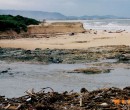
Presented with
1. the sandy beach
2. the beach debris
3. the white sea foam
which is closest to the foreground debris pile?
the beach debris

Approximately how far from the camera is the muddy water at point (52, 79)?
17.5m

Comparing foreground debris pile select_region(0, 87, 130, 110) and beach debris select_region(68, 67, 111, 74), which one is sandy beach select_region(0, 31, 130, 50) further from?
foreground debris pile select_region(0, 87, 130, 110)

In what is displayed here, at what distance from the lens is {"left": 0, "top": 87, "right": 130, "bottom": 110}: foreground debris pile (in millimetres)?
10734

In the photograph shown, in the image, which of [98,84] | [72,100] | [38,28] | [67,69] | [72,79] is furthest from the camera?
[38,28]

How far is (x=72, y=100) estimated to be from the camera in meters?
11.5

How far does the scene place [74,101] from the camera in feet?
37.2

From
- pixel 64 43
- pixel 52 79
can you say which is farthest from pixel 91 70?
pixel 64 43

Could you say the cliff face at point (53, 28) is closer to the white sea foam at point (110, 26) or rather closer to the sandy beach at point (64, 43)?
the sandy beach at point (64, 43)

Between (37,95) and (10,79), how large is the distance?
852 cm

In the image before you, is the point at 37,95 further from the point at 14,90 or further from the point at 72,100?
the point at 14,90

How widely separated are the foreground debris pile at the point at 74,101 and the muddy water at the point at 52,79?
4181mm

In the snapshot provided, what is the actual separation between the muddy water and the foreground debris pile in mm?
4181

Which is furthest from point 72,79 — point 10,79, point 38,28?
point 38,28

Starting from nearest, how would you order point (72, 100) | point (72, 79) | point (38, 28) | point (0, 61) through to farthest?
point (72, 100) < point (72, 79) < point (0, 61) < point (38, 28)
